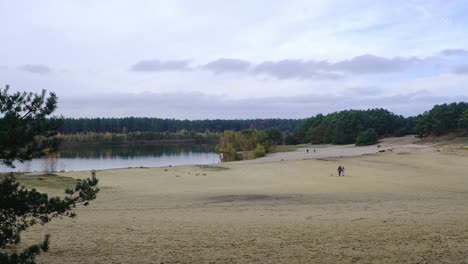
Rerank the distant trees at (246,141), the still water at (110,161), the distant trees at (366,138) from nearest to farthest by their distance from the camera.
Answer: the still water at (110,161) < the distant trees at (246,141) < the distant trees at (366,138)

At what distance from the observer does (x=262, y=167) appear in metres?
55.7

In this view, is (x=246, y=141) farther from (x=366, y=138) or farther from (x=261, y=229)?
(x=261, y=229)

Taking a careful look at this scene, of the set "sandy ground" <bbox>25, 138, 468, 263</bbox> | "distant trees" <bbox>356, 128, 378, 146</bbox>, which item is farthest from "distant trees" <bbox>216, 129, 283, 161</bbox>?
"sandy ground" <bbox>25, 138, 468, 263</bbox>

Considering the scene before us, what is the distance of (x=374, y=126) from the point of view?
129 meters

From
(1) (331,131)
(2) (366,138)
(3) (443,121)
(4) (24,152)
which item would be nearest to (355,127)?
(1) (331,131)

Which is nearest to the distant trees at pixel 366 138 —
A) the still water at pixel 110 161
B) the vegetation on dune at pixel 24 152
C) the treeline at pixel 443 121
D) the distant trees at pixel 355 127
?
the distant trees at pixel 355 127

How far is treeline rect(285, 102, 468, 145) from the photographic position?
10606cm

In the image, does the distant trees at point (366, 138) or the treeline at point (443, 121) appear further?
the distant trees at point (366, 138)

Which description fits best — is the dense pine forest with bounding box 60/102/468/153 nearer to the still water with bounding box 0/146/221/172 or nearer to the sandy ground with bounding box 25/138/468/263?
the still water with bounding box 0/146/221/172

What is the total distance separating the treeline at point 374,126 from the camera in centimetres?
10606

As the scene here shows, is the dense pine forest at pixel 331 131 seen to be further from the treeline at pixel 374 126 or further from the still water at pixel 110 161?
the still water at pixel 110 161

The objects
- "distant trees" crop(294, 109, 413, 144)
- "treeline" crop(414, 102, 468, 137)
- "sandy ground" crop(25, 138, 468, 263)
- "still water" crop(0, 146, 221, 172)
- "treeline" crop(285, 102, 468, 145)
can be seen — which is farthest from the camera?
"distant trees" crop(294, 109, 413, 144)

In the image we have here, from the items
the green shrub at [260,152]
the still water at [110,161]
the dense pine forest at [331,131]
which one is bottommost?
the still water at [110,161]

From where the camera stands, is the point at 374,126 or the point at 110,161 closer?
the point at 110,161
